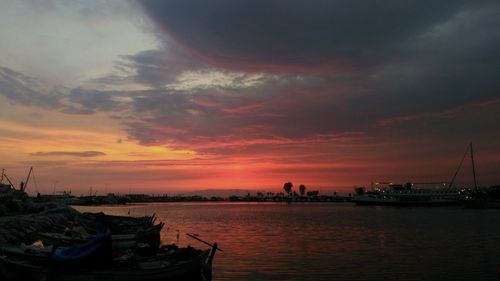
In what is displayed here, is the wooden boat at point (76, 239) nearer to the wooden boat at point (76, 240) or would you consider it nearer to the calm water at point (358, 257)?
the wooden boat at point (76, 240)

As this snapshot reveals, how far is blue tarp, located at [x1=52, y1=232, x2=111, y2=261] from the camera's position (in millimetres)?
24688

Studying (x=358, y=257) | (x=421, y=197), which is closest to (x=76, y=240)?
(x=358, y=257)

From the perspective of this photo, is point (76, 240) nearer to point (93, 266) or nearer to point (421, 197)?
point (93, 266)

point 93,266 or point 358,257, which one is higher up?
point 93,266

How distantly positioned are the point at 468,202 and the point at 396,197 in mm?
33548

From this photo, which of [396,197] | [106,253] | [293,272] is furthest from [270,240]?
[396,197]

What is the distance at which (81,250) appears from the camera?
25047 millimetres

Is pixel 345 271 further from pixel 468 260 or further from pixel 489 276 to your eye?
pixel 468 260

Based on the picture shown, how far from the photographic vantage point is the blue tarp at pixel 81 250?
2469 centimetres

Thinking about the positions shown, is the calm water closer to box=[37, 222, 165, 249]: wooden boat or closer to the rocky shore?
box=[37, 222, 165, 249]: wooden boat

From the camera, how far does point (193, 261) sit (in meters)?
26.6

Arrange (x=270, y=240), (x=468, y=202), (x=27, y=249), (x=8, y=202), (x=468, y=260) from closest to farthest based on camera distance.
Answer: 1. (x=27, y=249)
2. (x=468, y=260)
3. (x=270, y=240)
4. (x=8, y=202)
5. (x=468, y=202)

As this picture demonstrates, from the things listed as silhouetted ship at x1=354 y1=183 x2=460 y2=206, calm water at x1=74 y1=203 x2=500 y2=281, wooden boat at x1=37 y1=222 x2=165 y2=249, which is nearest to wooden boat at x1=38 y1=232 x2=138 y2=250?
wooden boat at x1=37 y1=222 x2=165 y2=249

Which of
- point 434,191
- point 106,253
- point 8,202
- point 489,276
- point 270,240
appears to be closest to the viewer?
point 106,253
